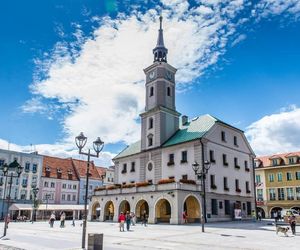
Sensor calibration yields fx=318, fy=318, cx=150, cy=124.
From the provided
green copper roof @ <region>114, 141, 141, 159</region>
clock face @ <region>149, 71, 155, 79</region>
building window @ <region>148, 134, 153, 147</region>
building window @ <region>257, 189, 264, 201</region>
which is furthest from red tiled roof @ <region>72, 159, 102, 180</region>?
building window @ <region>257, 189, 264, 201</region>

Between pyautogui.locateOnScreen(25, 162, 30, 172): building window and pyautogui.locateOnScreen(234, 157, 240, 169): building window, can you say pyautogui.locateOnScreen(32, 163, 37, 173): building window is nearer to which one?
pyautogui.locateOnScreen(25, 162, 30, 172): building window

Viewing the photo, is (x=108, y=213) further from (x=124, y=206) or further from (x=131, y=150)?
(x=131, y=150)

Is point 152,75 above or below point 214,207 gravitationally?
above

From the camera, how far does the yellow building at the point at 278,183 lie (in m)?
59.1

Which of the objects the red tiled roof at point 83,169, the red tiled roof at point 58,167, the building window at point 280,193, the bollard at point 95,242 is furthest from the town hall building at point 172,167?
the red tiled roof at point 83,169

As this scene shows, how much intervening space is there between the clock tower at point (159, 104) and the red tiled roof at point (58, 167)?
3150cm

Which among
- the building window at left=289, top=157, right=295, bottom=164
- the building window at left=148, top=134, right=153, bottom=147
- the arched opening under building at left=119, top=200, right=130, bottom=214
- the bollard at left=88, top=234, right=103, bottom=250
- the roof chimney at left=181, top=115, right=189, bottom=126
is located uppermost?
the roof chimney at left=181, top=115, right=189, bottom=126

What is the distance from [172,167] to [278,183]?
95.5 ft

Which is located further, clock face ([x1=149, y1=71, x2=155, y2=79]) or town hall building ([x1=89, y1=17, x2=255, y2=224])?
clock face ([x1=149, y1=71, x2=155, y2=79])

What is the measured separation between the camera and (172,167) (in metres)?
43.4

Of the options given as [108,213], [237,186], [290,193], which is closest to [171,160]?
[237,186]

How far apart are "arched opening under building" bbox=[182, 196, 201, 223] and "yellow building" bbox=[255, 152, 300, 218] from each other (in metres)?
28.8

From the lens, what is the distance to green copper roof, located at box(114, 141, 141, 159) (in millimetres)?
52344

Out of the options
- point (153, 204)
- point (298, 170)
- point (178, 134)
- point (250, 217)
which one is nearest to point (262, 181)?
point (298, 170)
